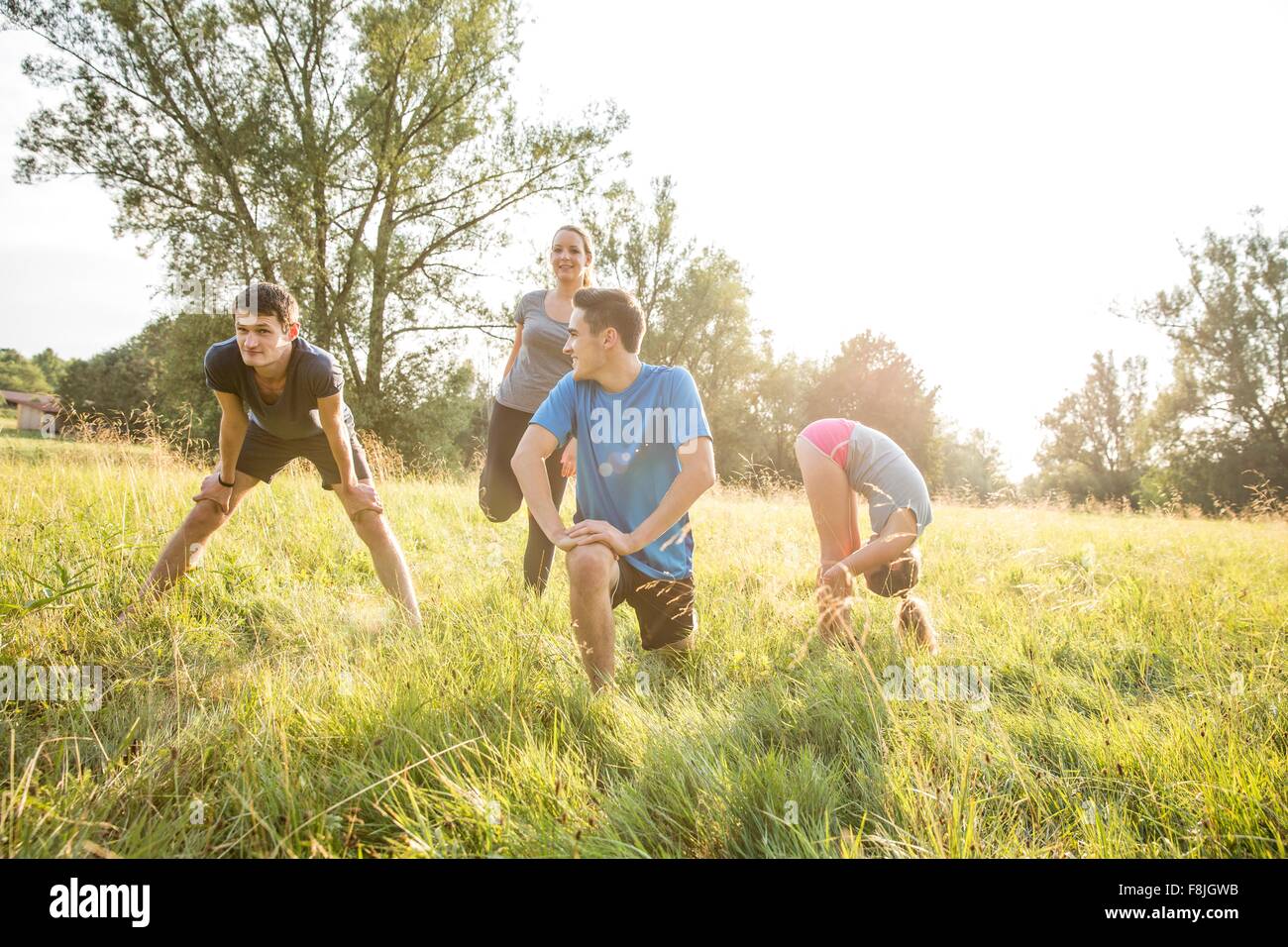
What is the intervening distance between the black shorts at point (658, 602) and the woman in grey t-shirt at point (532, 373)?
1.30 m

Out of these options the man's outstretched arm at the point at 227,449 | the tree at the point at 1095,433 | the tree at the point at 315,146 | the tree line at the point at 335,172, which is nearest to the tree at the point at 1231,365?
the tree line at the point at 335,172

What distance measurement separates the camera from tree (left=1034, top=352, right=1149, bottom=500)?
1276 inches

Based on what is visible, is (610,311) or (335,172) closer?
(610,311)

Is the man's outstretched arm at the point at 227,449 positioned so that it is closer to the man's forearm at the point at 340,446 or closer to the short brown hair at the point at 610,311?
the man's forearm at the point at 340,446

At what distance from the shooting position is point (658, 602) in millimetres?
2656

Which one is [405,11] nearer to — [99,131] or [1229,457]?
[99,131]

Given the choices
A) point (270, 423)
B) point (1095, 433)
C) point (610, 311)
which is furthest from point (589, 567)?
point (1095, 433)

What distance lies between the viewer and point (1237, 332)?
2144cm

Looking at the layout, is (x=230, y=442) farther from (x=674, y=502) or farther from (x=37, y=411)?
(x=37, y=411)

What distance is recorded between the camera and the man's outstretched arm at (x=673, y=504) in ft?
7.86

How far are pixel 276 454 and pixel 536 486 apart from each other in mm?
1836

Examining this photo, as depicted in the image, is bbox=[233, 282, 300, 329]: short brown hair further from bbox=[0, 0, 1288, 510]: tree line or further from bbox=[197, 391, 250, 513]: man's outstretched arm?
bbox=[0, 0, 1288, 510]: tree line
